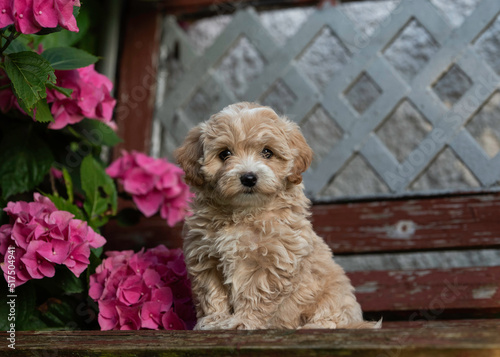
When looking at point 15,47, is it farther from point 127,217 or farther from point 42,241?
point 127,217

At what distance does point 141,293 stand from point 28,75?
3.17 ft

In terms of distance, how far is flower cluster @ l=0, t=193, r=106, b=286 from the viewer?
215 centimetres

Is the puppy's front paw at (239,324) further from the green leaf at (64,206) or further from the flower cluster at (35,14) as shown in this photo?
the flower cluster at (35,14)

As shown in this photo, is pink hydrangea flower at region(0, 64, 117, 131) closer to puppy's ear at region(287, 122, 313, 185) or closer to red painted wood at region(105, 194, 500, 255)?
puppy's ear at region(287, 122, 313, 185)

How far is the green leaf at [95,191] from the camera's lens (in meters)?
2.57

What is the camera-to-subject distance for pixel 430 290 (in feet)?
8.79

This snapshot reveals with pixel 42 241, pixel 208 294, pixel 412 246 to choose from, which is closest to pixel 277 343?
pixel 208 294

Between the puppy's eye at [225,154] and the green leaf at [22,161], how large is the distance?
0.95 meters

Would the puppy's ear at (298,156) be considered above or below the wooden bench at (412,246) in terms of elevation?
above

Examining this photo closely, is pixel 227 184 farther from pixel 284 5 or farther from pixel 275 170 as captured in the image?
pixel 284 5

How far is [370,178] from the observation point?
11.2 ft

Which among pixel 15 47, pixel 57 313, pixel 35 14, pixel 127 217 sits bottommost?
pixel 57 313

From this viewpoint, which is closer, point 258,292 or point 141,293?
point 258,292

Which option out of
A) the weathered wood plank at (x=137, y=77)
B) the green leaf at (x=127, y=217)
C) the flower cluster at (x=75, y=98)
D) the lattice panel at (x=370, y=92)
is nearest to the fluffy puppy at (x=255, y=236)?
the flower cluster at (x=75, y=98)
